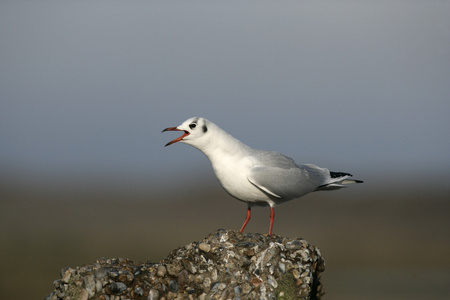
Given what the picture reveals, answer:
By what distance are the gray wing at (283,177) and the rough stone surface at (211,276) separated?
1818 millimetres

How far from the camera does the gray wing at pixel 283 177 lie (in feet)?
31.4

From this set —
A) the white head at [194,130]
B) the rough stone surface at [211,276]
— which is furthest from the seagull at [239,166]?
the rough stone surface at [211,276]

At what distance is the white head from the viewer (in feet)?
31.1

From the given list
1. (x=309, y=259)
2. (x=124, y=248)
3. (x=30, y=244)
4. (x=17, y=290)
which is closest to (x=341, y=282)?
(x=124, y=248)

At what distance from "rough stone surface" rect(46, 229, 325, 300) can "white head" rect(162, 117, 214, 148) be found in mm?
2102

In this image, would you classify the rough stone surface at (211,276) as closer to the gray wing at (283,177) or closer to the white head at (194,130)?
the gray wing at (283,177)

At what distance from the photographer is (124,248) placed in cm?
2689

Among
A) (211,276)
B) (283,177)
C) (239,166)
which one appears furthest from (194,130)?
(211,276)

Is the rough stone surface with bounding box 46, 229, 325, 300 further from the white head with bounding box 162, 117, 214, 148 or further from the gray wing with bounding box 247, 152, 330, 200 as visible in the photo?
the white head with bounding box 162, 117, 214, 148

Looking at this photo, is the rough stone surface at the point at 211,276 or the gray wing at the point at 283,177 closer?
the rough stone surface at the point at 211,276

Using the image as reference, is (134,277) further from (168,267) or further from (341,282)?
(341,282)

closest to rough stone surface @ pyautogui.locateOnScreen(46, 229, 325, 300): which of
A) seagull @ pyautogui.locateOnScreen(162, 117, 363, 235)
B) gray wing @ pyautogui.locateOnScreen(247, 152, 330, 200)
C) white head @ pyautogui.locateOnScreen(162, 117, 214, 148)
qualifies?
seagull @ pyautogui.locateOnScreen(162, 117, 363, 235)

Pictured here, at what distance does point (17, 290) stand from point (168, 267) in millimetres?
15505

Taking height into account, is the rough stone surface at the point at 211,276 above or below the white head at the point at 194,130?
below
